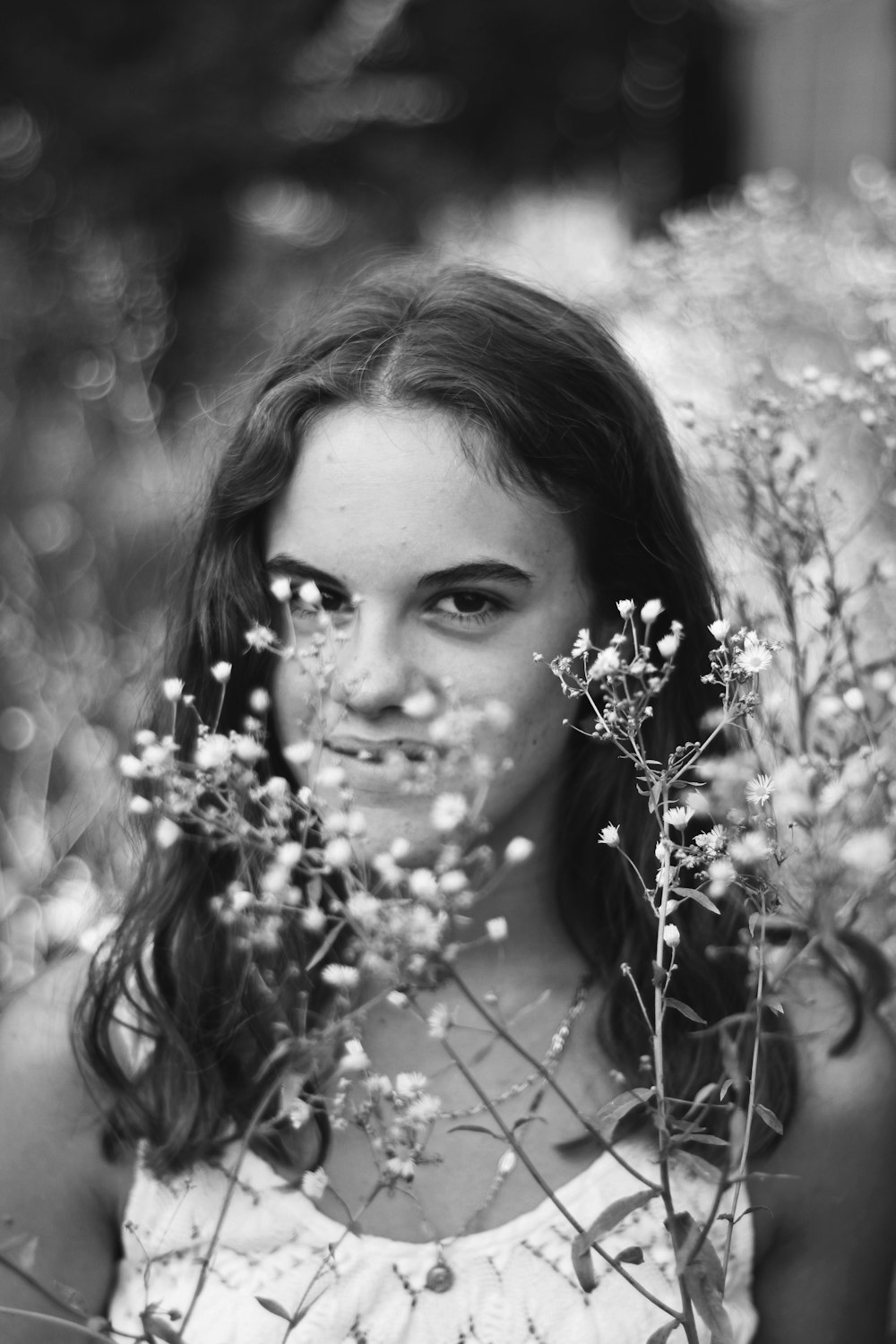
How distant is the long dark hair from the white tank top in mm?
88

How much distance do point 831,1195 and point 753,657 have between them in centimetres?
81

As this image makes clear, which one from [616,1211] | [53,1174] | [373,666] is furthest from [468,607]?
[53,1174]

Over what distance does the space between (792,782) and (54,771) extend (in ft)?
7.73

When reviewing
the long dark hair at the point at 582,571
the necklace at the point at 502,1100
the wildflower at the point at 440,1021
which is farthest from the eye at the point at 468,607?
the wildflower at the point at 440,1021

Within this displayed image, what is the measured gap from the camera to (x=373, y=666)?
126 cm

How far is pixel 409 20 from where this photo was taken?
5.61 meters

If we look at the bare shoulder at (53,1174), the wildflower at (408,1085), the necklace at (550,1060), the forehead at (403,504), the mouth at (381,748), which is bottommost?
the bare shoulder at (53,1174)

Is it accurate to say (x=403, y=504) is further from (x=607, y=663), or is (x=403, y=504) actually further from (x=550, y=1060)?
(x=550, y=1060)

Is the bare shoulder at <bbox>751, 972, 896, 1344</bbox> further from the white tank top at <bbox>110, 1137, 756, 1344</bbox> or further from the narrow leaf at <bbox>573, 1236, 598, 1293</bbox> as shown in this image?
the narrow leaf at <bbox>573, 1236, 598, 1293</bbox>

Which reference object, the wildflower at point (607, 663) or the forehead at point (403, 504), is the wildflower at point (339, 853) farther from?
the forehead at point (403, 504)

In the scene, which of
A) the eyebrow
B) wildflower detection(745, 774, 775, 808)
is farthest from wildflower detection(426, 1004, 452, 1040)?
the eyebrow

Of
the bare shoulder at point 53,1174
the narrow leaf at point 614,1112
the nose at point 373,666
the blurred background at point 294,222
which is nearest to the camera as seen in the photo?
the narrow leaf at point 614,1112

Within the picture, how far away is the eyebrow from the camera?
1323 millimetres

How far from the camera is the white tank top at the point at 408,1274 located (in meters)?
1.33
